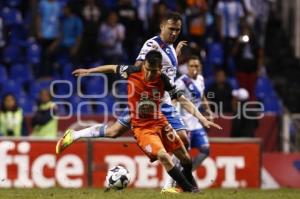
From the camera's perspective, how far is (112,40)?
2511 cm

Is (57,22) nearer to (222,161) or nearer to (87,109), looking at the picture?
(87,109)

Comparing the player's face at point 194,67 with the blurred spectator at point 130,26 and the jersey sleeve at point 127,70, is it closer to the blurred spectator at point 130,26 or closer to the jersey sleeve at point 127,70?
the jersey sleeve at point 127,70

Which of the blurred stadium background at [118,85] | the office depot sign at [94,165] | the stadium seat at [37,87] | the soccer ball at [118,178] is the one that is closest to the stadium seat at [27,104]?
the blurred stadium background at [118,85]

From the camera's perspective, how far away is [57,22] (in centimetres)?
2541

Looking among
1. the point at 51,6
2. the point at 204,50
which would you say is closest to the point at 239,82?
the point at 204,50

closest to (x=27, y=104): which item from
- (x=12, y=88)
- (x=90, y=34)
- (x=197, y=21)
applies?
(x=12, y=88)

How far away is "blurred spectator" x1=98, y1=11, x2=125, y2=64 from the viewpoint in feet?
82.1

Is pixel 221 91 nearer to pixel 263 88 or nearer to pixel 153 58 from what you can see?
pixel 263 88

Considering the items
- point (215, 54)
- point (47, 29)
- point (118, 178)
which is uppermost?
point (47, 29)

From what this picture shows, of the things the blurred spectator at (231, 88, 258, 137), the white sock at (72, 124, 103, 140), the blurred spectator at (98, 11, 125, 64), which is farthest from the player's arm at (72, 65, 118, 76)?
the blurred spectator at (98, 11, 125, 64)

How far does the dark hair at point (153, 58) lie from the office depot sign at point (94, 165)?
22.3ft

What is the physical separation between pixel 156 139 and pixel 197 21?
38.5 feet

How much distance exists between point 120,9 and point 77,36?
139cm

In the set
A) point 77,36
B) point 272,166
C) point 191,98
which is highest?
point 77,36
